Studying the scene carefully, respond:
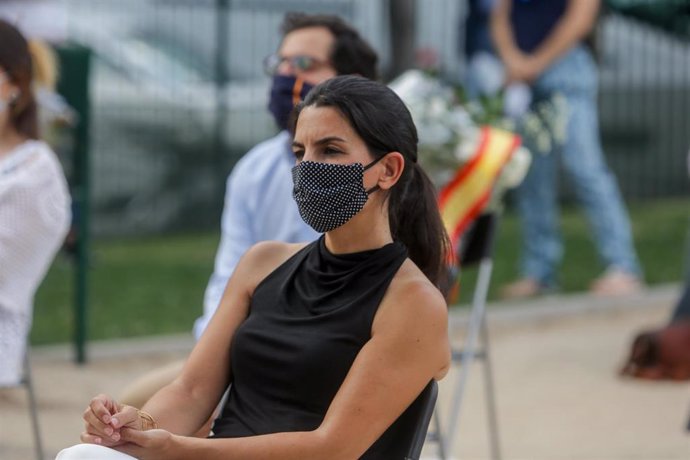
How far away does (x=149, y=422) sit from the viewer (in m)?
3.24

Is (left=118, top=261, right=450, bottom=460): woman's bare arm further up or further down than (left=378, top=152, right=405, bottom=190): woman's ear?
further down

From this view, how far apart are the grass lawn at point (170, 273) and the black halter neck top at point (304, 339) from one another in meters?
4.77

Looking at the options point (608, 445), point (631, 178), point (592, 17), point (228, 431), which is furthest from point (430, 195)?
point (631, 178)

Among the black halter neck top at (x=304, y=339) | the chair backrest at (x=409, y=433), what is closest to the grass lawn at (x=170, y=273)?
the black halter neck top at (x=304, y=339)

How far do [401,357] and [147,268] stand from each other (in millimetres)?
7495

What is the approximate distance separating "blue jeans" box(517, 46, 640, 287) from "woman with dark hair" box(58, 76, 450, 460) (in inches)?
209

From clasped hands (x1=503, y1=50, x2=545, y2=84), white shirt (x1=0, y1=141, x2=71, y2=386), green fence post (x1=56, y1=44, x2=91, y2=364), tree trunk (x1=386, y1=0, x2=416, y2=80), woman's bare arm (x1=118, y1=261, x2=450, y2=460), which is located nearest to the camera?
woman's bare arm (x1=118, y1=261, x2=450, y2=460)

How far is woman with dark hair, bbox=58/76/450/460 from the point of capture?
3143 mm

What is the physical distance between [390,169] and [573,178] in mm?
5802

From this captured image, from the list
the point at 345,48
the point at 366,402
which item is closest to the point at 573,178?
the point at 345,48

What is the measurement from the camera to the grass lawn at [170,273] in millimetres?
8547

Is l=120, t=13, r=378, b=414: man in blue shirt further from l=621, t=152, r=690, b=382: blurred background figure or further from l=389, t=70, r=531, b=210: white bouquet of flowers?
l=621, t=152, r=690, b=382: blurred background figure

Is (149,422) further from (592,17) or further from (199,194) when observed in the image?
(199,194)

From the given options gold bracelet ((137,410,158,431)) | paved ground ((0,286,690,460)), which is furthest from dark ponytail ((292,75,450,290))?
paved ground ((0,286,690,460))
